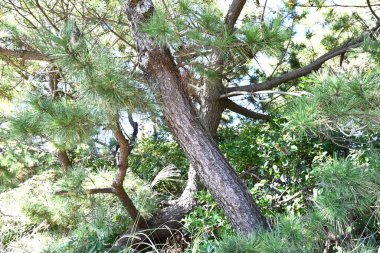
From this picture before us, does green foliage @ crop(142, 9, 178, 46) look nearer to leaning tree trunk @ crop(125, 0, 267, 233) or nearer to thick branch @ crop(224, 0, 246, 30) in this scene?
leaning tree trunk @ crop(125, 0, 267, 233)

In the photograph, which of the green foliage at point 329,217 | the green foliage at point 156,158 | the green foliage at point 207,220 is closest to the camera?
the green foliage at point 329,217

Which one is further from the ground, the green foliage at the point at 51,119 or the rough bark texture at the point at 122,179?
the green foliage at the point at 51,119

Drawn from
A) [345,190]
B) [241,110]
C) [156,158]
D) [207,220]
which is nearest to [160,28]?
[345,190]

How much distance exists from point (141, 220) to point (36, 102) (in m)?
1.18

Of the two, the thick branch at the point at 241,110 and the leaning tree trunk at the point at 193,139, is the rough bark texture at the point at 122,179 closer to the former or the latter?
the leaning tree trunk at the point at 193,139

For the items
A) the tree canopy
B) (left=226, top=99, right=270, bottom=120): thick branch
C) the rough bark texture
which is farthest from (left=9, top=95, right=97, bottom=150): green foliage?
(left=226, top=99, right=270, bottom=120): thick branch

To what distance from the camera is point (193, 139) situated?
182 cm

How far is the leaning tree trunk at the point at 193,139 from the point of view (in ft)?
5.83

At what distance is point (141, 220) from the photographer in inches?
97.0

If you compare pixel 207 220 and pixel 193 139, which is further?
pixel 207 220

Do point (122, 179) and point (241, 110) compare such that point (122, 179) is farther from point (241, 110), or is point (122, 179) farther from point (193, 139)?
point (241, 110)

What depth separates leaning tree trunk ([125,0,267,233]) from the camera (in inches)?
70.0

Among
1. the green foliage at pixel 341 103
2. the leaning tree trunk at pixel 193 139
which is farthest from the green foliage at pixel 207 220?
the green foliage at pixel 341 103

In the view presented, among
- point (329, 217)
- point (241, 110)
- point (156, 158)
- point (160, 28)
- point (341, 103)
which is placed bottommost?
point (329, 217)
